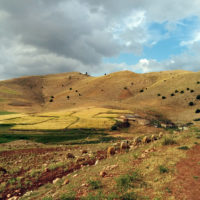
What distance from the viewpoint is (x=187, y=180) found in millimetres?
8836

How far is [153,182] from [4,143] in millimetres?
28480

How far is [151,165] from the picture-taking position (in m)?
11.1

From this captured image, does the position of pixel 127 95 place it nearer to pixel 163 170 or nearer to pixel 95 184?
pixel 163 170

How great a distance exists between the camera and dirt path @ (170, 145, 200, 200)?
7631 millimetres

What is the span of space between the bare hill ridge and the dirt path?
48.4 meters

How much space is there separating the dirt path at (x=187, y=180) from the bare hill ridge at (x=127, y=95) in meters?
48.4

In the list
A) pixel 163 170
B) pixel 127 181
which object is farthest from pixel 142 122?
pixel 127 181

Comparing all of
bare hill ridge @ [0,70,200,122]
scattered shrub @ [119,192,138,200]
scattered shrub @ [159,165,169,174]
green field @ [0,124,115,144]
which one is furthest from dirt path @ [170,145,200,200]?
bare hill ridge @ [0,70,200,122]

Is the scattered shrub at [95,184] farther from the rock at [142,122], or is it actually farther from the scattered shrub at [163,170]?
the rock at [142,122]

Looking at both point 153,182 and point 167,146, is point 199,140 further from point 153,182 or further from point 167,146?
point 153,182

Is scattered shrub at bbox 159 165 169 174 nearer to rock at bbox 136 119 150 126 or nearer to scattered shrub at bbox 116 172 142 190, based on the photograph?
scattered shrub at bbox 116 172 142 190

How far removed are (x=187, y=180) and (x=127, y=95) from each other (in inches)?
3540

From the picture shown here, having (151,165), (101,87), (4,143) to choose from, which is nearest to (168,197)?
(151,165)

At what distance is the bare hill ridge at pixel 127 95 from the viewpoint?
70.1 meters
